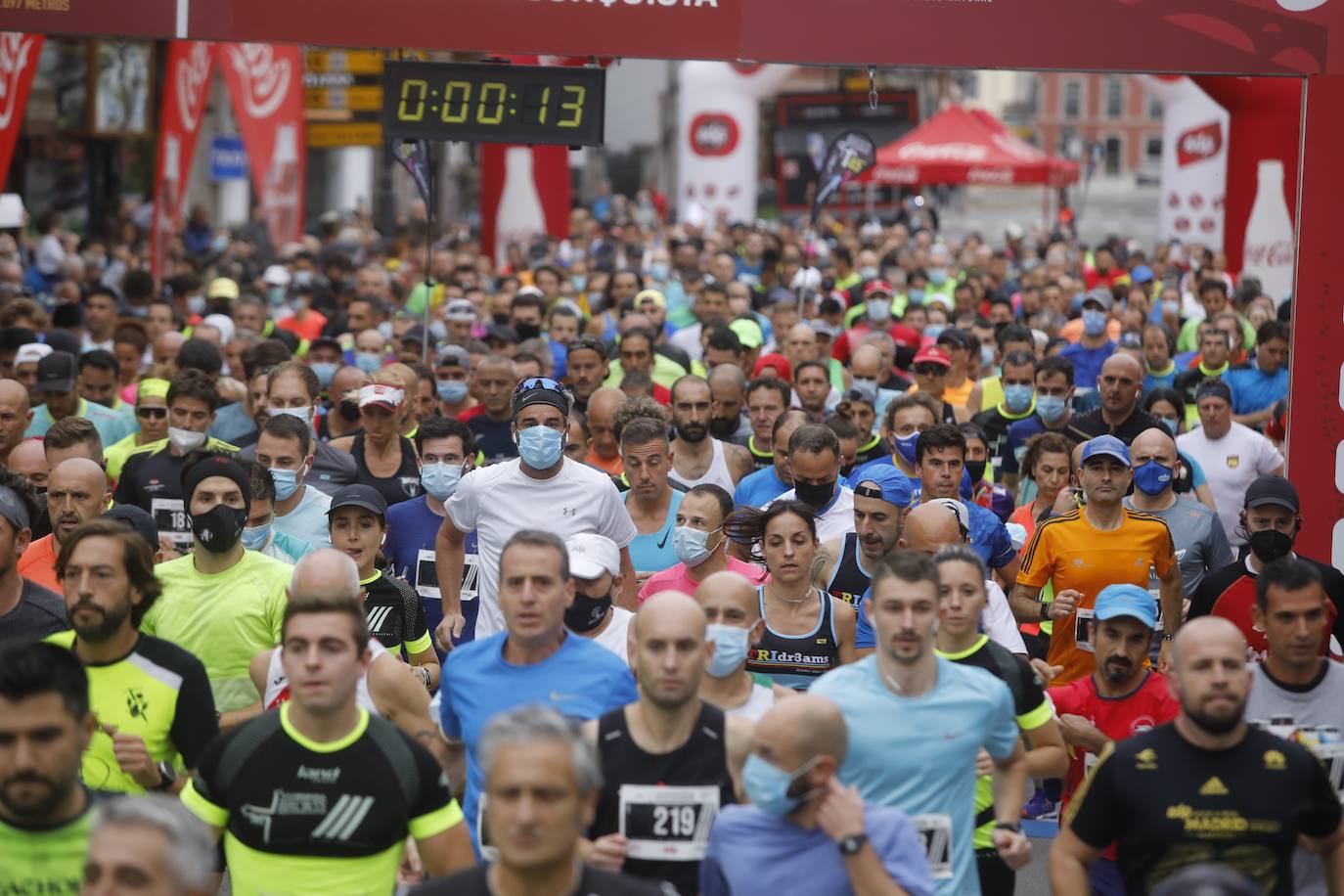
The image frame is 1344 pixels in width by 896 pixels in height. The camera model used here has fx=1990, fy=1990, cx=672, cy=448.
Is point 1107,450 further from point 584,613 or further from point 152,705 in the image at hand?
point 152,705

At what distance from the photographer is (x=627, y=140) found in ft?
214

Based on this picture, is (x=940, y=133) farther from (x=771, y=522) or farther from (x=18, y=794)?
(x=18, y=794)

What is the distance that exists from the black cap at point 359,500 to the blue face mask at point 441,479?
3.61ft

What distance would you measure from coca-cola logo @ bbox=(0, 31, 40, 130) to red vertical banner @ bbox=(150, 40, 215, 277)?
4363 millimetres

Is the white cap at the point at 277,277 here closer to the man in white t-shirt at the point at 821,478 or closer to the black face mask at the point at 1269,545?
the man in white t-shirt at the point at 821,478

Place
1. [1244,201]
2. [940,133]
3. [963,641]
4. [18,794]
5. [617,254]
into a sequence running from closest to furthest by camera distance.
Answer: [18,794] < [963,641] < [1244,201] < [617,254] < [940,133]

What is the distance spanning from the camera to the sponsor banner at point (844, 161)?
607 inches

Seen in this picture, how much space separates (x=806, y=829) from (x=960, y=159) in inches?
1157

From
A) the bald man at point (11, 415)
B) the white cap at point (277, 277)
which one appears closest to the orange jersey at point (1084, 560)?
the bald man at point (11, 415)

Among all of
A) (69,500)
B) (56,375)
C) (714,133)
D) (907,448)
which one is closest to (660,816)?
(69,500)

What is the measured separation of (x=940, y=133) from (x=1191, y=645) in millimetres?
29647

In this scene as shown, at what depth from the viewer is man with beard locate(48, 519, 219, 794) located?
568 centimetres

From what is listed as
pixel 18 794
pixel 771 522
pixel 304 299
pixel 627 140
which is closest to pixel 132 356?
pixel 304 299

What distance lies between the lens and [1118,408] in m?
10.5
